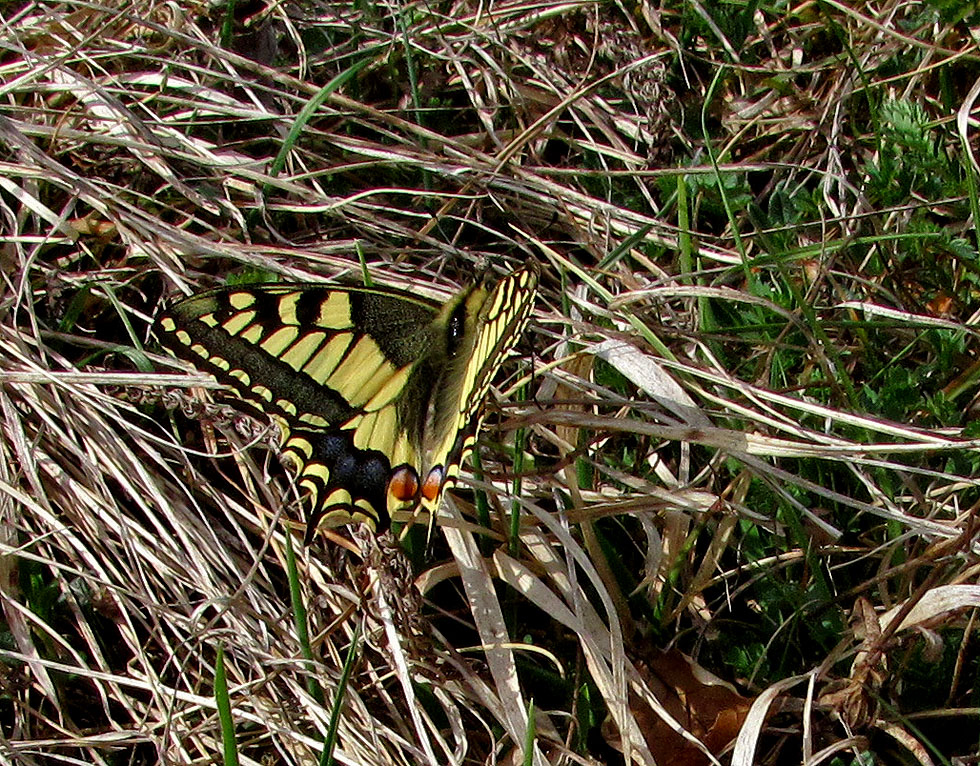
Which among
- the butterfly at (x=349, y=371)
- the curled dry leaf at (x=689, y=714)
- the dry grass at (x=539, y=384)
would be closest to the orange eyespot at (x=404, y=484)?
the butterfly at (x=349, y=371)

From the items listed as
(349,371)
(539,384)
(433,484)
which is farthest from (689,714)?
(349,371)

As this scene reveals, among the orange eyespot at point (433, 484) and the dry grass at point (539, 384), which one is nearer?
the orange eyespot at point (433, 484)

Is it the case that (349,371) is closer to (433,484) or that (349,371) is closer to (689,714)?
(433,484)

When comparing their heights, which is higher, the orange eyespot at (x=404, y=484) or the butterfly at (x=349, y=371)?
the butterfly at (x=349, y=371)

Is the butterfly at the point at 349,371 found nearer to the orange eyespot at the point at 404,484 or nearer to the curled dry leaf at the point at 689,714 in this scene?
A: the orange eyespot at the point at 404,484

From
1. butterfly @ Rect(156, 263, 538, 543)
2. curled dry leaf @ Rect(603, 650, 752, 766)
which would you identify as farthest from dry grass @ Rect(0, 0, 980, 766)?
butterfly @ Rect(156, 263, 538, 543)

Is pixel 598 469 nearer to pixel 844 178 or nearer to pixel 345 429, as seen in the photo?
pixel 345 429
